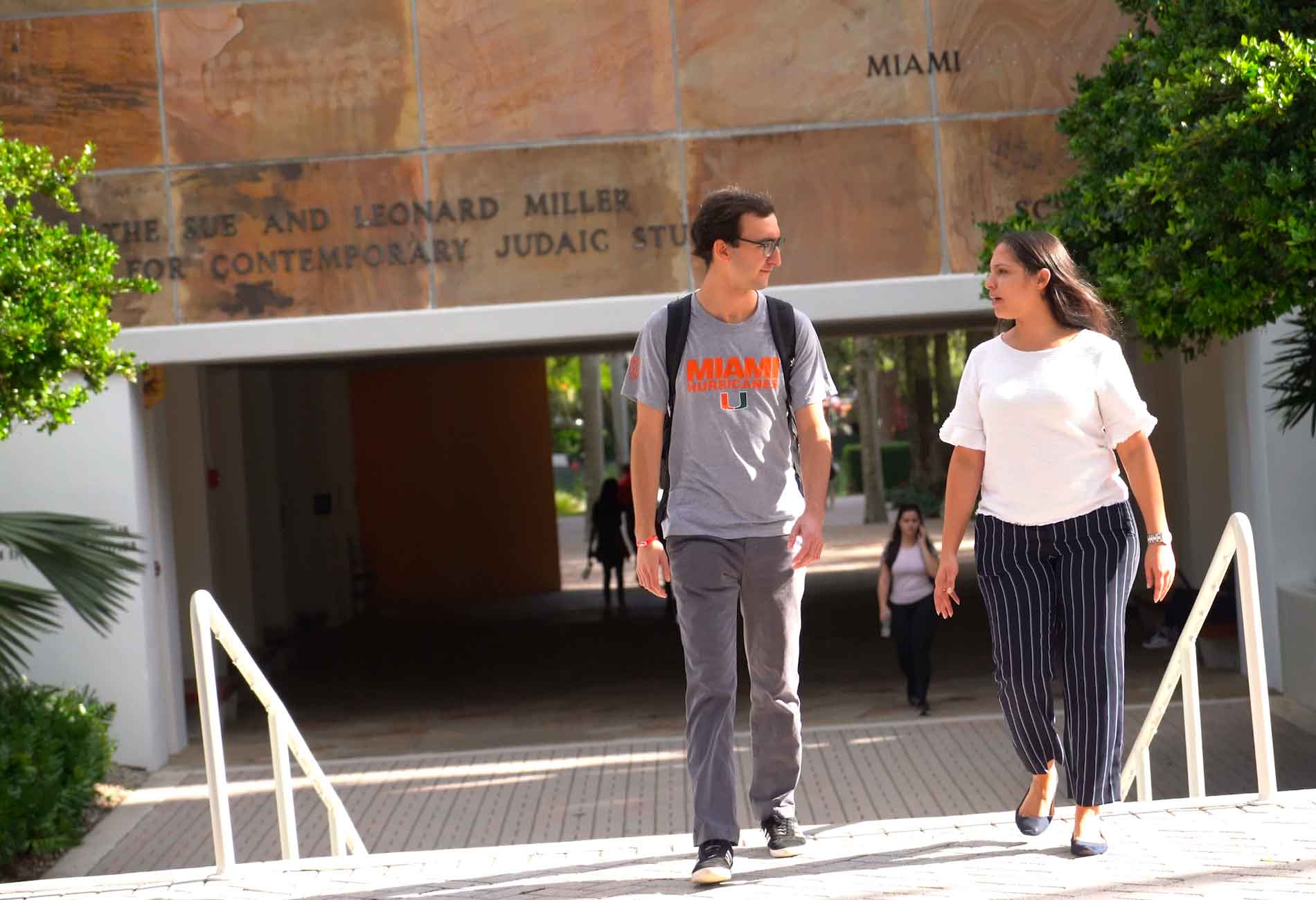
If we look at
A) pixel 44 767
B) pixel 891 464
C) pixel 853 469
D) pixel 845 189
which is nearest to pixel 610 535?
pixel 845 189

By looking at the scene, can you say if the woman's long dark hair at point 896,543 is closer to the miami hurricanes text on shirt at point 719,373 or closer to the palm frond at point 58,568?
the palm frond at point 58,568

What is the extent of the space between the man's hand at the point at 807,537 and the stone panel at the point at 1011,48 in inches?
306

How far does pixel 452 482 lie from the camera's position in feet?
79.7

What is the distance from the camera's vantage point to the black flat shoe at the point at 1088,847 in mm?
4617

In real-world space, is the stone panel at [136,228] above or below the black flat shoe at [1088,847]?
above

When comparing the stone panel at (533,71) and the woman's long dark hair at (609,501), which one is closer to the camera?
the stone panel at (533,71)

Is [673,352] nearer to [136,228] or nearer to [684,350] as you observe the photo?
[684,350]

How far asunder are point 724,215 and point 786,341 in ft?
1.29

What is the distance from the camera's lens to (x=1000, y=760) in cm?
1030

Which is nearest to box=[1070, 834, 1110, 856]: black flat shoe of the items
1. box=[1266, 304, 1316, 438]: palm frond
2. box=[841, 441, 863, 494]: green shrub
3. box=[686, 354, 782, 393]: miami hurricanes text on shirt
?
Result: box=[686, 354, 782, 393]: miami hurricanes text on shirt

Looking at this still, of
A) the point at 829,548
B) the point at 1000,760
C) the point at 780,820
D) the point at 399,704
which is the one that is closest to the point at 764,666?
the point at 780,820

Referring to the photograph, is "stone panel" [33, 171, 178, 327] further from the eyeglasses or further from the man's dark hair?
the eyeglasses

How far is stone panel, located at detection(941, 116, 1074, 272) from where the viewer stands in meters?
11.9

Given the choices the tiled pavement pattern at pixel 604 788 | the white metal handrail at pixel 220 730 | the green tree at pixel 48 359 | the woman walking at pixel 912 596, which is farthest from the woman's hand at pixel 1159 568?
the woman walking at pixel 912 596
